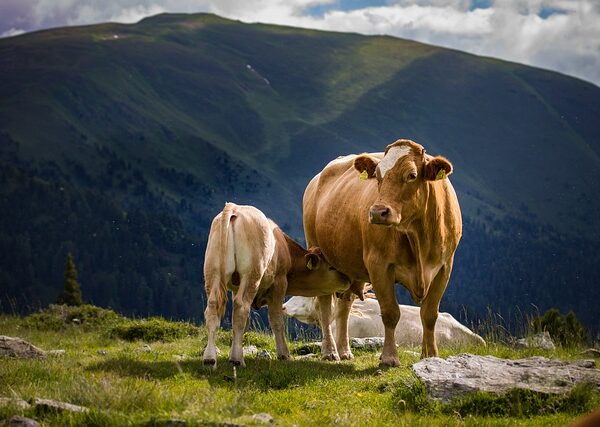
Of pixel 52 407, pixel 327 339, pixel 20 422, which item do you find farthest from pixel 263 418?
pixel 327 339

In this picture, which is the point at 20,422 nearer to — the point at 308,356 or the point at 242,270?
the point at 242,270

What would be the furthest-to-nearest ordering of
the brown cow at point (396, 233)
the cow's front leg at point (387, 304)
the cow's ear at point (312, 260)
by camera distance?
1. the cow's ear at point (312, 260)
2. the cow's front leg at point (387, 304)
3. the brown cow at point (396, 233)

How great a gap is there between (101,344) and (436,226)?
7.63m

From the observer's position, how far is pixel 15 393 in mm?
9352

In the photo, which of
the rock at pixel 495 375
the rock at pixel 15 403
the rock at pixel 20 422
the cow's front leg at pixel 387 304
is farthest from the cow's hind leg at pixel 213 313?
the rock at pixel 20 422

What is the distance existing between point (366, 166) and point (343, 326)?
11.3 ft

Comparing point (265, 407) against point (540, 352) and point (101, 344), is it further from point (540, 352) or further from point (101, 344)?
point (101, 344)

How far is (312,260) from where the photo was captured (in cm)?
1555

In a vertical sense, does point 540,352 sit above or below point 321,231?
below

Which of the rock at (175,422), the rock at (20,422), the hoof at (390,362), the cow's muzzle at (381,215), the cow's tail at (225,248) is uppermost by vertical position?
the cow's muzzle at (381,215)

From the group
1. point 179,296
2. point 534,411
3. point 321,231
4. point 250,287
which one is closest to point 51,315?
point 321,231

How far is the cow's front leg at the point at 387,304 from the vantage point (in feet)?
45.0

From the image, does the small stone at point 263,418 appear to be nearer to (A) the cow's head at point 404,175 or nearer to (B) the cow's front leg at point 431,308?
(A) the cow's head at point 404,175

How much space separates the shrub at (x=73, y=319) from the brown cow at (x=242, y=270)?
25.3 ft
